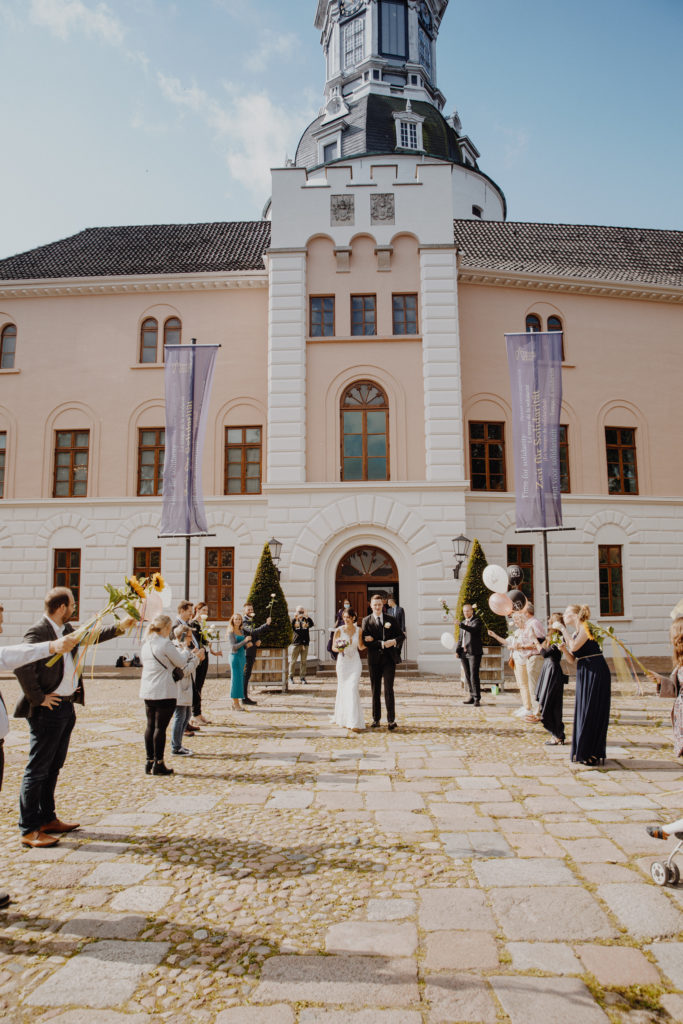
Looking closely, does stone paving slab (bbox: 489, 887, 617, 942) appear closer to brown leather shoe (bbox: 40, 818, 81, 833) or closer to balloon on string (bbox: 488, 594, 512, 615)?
brown leather shoe (bbox: 40, 818, 81, 833)

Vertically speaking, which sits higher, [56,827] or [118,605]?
[118,605]

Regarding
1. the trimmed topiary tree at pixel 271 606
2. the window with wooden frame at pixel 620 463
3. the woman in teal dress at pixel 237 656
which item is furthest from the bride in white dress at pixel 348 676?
the window with wooden frame at pixel 620 463

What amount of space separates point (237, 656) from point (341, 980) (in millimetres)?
8972

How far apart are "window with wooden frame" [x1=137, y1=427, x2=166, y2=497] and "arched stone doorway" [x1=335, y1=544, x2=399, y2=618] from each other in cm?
641

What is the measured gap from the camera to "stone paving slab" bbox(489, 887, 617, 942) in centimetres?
390

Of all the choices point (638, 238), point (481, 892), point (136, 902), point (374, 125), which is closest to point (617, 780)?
point (481, 892)

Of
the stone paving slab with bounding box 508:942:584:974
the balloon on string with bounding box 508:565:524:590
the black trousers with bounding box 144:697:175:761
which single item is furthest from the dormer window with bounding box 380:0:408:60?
the stone paving slab with bounding box 508:942:584:974

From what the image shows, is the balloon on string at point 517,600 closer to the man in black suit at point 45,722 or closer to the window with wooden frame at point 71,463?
the man in black suit at point 45,722

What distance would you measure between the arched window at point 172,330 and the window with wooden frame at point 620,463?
1404cm

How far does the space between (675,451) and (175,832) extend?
20.7 meters

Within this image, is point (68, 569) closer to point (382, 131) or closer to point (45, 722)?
point (45, 722)

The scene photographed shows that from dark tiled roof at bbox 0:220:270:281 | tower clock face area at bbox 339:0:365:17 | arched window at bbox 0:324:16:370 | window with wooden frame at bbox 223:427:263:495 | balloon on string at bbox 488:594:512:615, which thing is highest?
tower clock face area at bbox 339:0:365:17

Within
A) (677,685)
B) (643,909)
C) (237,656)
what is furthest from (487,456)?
(643,909)

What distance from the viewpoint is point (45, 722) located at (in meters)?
5.62
